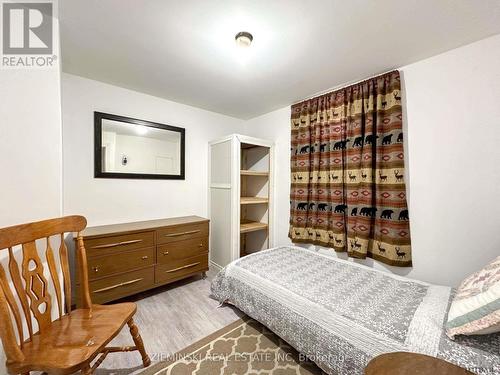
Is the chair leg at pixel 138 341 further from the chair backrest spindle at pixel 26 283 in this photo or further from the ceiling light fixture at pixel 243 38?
the ceiling light fixture at pixel 243 38

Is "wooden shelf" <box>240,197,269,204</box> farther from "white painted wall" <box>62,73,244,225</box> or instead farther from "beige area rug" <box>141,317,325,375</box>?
"beige area rug" <box>141,317,325,375</box>

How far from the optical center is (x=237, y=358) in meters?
1.43

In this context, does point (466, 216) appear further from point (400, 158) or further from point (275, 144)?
point (275, 144)

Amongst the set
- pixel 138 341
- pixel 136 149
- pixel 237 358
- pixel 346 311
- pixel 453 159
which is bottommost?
pixel 237 358

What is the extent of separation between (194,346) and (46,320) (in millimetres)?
935

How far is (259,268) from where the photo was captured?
191 centimetres

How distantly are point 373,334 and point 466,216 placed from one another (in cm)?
127

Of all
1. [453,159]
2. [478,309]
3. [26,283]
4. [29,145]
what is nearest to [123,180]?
[29,145]

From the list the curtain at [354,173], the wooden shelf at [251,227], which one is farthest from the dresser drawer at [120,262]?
the curtain at [354,173]

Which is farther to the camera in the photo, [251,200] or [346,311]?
[251,200]

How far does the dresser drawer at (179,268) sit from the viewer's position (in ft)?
7.20

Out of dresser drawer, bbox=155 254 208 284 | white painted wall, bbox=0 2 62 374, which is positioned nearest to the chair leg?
white painted wall, bbox=0 2 62 374

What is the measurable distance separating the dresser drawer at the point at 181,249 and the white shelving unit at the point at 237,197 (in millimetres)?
359

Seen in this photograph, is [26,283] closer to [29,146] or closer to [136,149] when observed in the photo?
[29,146]
